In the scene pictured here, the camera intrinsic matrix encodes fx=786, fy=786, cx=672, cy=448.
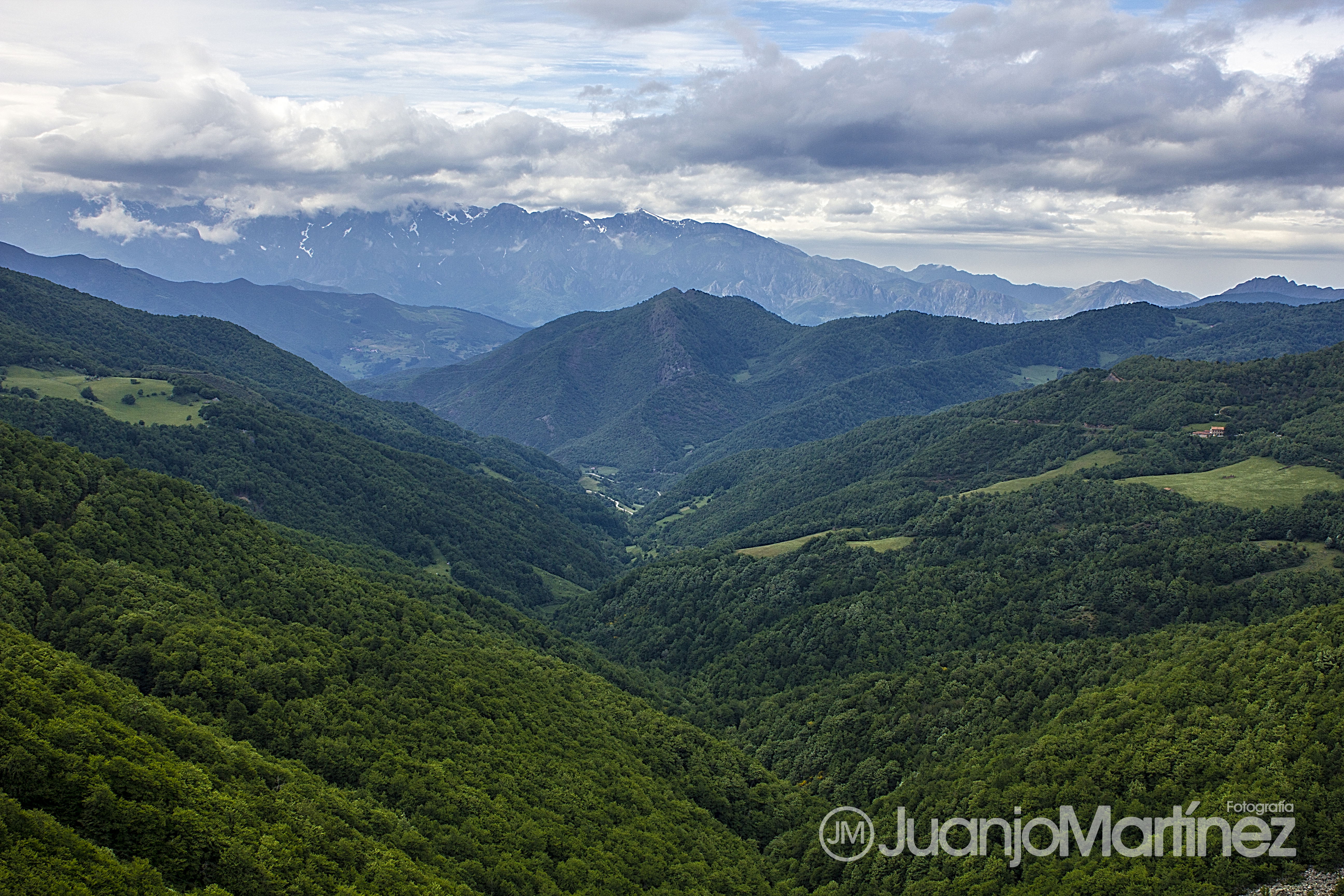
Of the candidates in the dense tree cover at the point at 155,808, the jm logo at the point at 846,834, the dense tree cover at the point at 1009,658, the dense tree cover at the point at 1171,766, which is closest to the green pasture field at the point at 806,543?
the dense tree cover at the point at 1009,658

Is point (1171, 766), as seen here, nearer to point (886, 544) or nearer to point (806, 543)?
point (886, 544)

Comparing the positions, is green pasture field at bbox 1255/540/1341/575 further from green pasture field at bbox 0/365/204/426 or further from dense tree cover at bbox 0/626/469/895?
green pasture field at bbox 0/365/204/426

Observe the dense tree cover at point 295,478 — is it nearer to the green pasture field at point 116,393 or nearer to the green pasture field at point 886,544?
the green pasture field at point 116,393

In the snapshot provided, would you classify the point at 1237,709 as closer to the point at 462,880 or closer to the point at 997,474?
the point at 462,880

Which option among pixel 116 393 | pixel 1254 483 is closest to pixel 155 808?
pixel 1254 483

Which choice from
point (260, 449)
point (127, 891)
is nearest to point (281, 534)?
point (260, 449)
